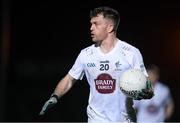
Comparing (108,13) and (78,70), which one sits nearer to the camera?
(108,13)

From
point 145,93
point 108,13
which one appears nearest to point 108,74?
point 145,93

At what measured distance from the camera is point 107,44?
309 inches

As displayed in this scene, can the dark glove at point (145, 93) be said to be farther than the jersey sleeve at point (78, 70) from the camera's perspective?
No

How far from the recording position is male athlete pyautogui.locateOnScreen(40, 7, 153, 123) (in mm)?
7691

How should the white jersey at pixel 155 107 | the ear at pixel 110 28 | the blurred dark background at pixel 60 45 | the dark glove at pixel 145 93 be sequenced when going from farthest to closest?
1. the blurred dark background at pixel 60 45
2. the white jersey at pixel 155 107
3. the ear at pixel 110 28
4. the dark glove at pixel 145 93

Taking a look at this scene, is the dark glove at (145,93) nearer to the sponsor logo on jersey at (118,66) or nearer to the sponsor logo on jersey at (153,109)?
the sponsor logo on jersey at (118,66)

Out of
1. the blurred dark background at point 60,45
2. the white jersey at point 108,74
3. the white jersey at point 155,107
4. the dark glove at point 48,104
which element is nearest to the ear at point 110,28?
the white jersey at point 108,74

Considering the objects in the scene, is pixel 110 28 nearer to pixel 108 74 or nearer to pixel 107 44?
pixel 107 44

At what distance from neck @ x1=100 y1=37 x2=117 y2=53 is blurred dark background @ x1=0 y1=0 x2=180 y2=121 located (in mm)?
4091

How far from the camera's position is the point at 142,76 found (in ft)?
24.5

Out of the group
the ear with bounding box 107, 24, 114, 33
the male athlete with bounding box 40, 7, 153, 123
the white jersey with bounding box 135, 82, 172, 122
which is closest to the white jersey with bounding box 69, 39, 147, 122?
the male athlete with bounding box 40, 7, 153, 123

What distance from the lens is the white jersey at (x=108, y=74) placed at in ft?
25.2

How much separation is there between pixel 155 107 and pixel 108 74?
283 cm

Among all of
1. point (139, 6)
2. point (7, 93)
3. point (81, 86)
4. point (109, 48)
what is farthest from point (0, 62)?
point (109, 48)
